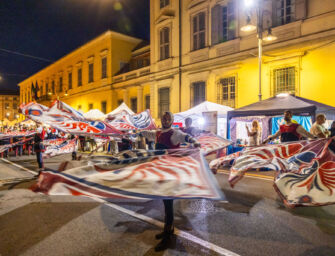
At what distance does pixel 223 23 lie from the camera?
1631cm

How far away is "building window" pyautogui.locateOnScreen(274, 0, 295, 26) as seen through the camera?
13.2 m

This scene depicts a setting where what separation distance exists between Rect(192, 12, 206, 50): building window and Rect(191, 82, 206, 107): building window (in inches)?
109

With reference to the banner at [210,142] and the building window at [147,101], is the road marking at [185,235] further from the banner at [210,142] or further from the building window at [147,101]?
the building window at [147,101]

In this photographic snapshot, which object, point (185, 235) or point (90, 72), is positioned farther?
point (90, 72)

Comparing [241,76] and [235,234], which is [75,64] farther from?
[235,234]

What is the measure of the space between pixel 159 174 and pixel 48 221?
8.92ft

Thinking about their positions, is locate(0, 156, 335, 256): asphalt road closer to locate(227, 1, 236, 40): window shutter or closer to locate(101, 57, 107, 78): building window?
locate(227, 1, 236, 40): window shutter

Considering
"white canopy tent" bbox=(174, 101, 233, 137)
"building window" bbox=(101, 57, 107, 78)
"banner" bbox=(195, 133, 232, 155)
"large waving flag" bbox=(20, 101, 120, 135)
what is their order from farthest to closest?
1. "building window" bbox=(101, 57, 107, 78)
2. "white canopy tent" bbox=(174, 101, 233, 137)
3. "large waving flag" bbox=(20, 101, 120, 135)
4. "banner" bbox=(195, 133, 232, 155)

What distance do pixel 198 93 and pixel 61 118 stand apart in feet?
42.6

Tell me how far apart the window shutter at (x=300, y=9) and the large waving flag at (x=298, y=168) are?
11131 millimetres

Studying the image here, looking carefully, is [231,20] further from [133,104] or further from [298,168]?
[298,168]

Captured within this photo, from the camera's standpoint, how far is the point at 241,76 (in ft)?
50.1

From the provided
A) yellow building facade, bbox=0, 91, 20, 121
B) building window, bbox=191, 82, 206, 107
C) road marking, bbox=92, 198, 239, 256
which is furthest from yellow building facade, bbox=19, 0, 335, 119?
yellow building facade, bbox=0, 91, 20, 121

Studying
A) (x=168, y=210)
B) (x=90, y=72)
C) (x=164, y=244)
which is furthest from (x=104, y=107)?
(x=164, y=244)
